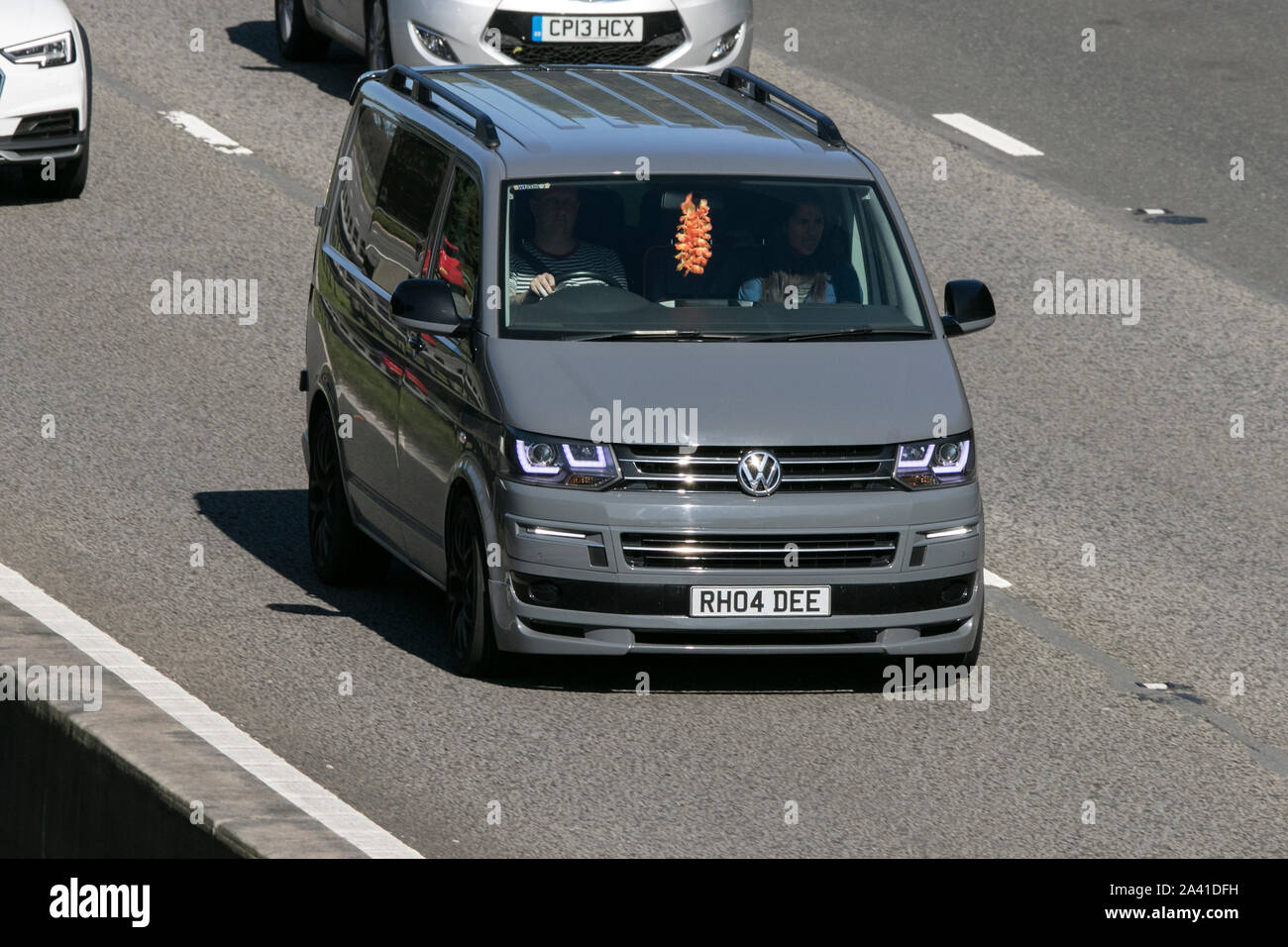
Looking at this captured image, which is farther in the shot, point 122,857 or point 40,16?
point 40,16

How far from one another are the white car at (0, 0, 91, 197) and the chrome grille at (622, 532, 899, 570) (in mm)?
8993

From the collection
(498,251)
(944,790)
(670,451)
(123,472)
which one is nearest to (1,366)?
(123,472)

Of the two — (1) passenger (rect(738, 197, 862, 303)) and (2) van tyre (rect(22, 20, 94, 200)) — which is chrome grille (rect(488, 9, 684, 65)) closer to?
(2) van tyre (rect(22, 20, 94, 200))

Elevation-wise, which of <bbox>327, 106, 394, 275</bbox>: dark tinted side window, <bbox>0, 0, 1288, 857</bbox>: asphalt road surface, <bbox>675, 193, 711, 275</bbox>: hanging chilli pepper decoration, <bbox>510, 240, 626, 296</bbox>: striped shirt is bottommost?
<bbox>0, 0, 1288, 857</bbox>: asphalt road surface

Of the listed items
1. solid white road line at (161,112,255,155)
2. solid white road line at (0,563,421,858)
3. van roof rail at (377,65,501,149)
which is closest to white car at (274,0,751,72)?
solid white road line at (161,112,255,155)

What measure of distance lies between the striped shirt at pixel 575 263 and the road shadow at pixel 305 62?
10492 mm

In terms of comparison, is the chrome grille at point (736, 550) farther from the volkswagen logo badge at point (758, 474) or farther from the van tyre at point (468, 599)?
the van tyre at point (468, 599)

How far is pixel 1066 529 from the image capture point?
1199 centimetres

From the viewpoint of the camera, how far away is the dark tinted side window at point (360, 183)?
11.1 m

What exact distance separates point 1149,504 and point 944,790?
4.29 meters

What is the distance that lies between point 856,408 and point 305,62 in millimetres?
12877

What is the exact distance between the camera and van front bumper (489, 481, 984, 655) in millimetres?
9148
